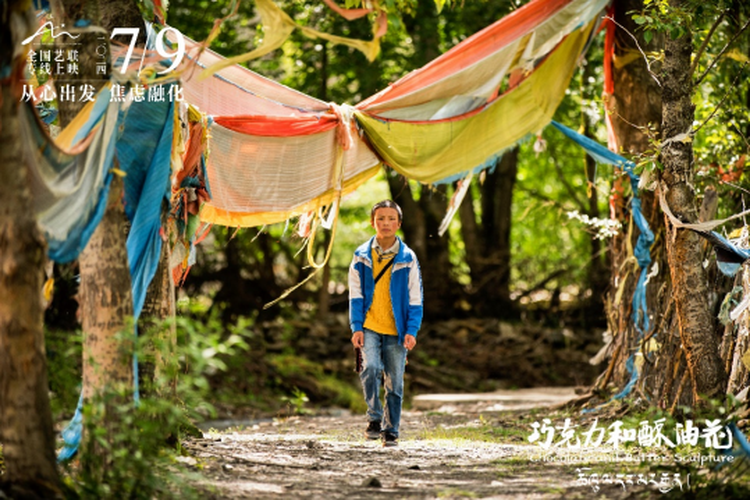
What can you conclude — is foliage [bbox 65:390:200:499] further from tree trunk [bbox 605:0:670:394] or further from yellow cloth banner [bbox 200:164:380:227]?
tree trunk [bbox 605:0:670:394]

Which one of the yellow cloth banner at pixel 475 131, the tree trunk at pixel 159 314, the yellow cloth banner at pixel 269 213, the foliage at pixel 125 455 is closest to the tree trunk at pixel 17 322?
the foliage at pixel 125 455

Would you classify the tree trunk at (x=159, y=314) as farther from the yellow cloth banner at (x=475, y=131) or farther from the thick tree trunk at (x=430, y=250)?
the thick tree trunk at (x=430, y=250)

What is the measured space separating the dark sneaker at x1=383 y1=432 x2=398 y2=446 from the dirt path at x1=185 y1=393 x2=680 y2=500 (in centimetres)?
6

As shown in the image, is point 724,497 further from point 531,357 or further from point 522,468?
point 531,357

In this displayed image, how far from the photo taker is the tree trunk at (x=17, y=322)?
9.75 ft

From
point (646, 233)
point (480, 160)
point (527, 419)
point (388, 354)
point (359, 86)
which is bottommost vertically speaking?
point (527, 419)

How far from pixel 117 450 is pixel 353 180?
2.92m

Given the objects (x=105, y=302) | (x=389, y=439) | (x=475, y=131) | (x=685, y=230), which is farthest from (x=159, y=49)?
(x=685, y=230)

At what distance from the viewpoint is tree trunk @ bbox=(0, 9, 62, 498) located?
297 cm

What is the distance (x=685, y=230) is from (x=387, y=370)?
1863 mm

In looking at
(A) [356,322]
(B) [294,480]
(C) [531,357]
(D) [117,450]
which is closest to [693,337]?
(A) [356,322]

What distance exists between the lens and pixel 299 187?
210 inches

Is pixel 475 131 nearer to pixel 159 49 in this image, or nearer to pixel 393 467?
pixel 159 49

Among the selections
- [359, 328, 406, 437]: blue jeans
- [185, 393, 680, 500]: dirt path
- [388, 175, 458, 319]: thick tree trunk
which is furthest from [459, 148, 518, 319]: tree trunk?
[359, 328, 406, 437]: blue jeans
